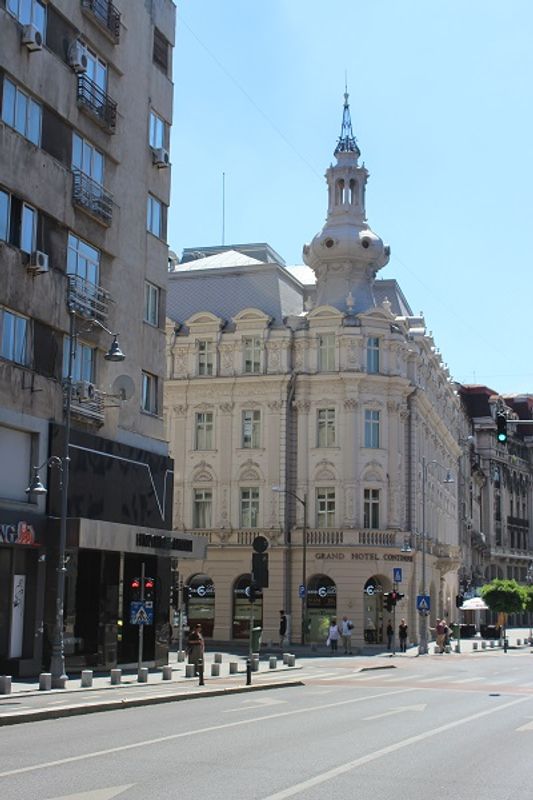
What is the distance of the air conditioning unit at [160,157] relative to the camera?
36656 mm

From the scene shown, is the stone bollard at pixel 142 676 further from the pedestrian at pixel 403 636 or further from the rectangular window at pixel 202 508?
the rectangular window at pixel 202 508

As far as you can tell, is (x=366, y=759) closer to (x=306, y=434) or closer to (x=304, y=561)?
(x=304, y=561)

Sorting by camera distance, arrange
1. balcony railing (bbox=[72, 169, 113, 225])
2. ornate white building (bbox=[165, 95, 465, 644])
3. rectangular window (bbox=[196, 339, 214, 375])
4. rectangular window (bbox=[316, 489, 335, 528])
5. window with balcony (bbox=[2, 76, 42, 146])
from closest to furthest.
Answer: window with balcony (bbox=[2, 76, 42, 146]) → balcony railing (bbox=[72, 169, 113, 225]) → ornate white building (bbox=[165, 95, 465, 644]) → rectangular window (bbox=[316, 489, 335, 528]) → rectangular window (bbox=[196, 339, 214, 375])

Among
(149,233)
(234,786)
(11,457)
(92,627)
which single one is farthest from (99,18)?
(234,786)

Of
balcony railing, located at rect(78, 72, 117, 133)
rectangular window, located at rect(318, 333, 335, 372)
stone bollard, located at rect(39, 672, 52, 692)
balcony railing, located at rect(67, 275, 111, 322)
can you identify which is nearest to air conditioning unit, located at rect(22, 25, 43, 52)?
balcony railing, located at rect(78, 72, 117, 133)

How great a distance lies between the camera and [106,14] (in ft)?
109

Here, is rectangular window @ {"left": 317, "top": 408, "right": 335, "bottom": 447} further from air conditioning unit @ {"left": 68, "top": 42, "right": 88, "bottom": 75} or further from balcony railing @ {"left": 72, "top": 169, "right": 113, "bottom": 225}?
air conditioning unit @ {"left": 68, "top": 42, "right": 88, "bottom": 75}

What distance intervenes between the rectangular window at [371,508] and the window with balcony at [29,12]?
35178 mm

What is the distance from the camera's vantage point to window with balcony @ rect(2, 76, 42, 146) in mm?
28125

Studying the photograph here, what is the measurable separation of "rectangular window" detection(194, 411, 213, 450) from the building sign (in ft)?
112

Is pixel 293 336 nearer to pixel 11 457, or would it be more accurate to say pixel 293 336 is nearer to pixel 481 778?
pixel 11 457

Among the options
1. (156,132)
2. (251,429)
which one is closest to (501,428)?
(156,132)

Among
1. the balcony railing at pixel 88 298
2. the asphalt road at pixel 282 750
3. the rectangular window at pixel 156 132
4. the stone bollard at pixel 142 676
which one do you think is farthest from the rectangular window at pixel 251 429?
the asphalt road at pixel 282 750

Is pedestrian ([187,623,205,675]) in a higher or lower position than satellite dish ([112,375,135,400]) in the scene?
lower
